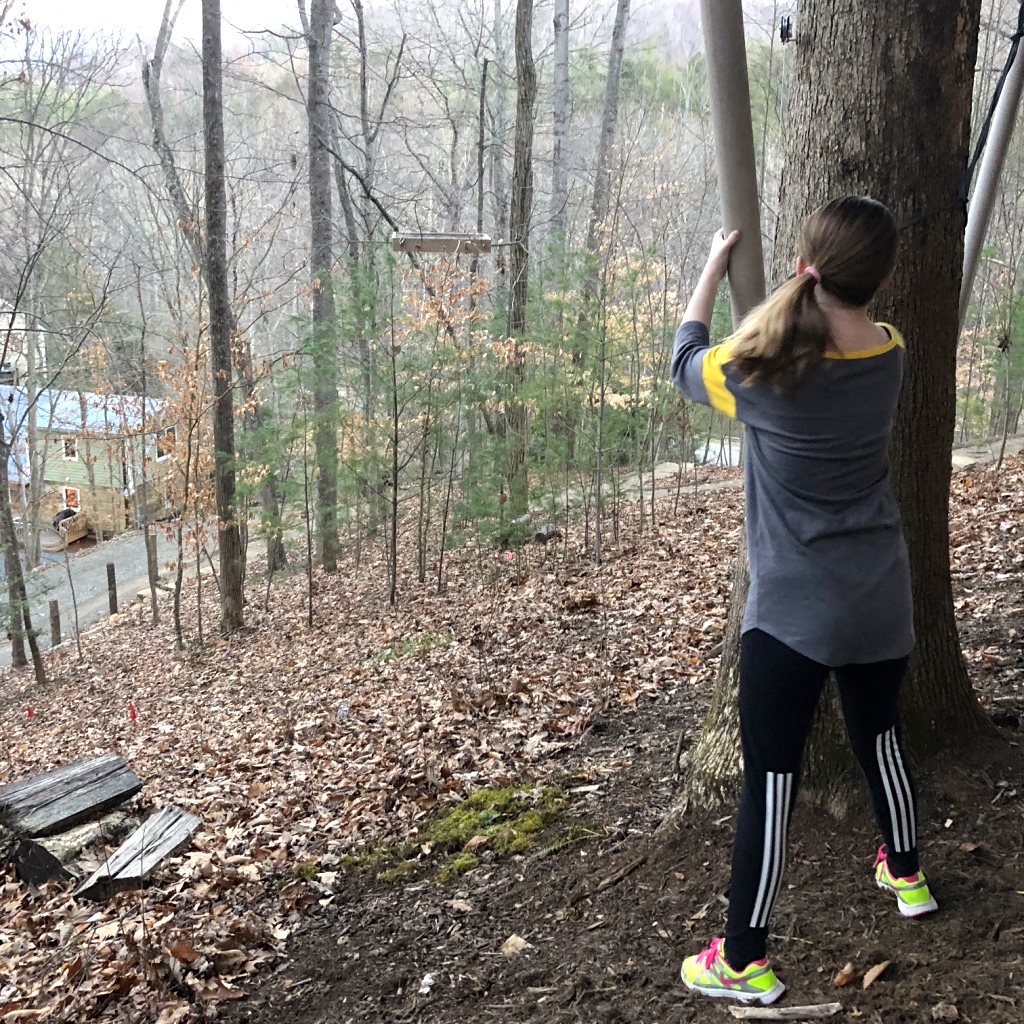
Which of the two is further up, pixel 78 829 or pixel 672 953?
pixel 672 953

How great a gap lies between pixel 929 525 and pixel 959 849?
1.04m

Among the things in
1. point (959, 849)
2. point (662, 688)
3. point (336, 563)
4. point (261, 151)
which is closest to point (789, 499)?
point (959, 849)

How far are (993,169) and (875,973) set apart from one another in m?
2.91

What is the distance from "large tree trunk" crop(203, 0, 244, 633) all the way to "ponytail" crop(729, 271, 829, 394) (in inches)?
462

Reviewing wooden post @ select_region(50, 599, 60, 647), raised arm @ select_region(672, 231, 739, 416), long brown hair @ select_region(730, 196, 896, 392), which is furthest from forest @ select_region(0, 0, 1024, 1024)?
wooden post @ select_region(50, 599, 60, 647)

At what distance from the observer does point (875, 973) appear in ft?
7.43

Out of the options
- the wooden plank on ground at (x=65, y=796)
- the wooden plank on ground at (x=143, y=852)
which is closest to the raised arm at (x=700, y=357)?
the wooden plank on ground at (x=143, y=852)

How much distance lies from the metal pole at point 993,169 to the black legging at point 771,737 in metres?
1.72

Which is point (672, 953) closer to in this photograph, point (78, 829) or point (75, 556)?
point (78, 829)

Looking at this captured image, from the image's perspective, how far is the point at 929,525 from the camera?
2932 millimetres

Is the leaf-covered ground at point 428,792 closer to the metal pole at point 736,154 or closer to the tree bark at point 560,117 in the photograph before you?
the metal pole at point 736,154

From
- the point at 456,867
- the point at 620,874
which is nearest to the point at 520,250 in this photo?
the point at 456,867

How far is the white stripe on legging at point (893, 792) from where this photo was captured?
2377mm

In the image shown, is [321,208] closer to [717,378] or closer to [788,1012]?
[717,378]
